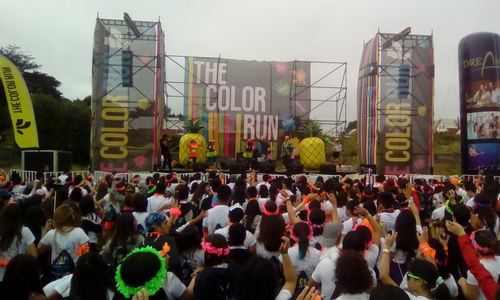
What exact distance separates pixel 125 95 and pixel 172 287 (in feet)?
50.3

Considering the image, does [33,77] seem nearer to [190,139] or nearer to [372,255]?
[190,139]

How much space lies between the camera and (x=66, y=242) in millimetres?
3689

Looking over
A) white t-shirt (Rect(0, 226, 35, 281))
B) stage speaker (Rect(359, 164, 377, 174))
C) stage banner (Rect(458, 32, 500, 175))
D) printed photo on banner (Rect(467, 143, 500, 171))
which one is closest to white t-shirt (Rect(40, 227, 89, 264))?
white t-shirt (Rect(0, 226, 35, 281))

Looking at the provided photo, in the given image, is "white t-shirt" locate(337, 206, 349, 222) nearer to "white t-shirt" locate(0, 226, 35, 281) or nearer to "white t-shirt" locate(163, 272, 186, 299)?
"white t-shirt" locate(163, 272, 186, 299)

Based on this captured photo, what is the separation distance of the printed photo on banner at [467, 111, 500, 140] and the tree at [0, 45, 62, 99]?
105ft

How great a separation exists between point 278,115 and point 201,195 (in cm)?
1533

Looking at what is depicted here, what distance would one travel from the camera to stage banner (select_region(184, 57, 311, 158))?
20797 millimetres

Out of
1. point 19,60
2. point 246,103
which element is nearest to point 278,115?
point 246,103

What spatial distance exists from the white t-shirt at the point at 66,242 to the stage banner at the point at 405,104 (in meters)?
15.8

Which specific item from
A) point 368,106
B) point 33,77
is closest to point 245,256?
point 368,106

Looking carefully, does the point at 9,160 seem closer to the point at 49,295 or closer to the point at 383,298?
the point at 49,295

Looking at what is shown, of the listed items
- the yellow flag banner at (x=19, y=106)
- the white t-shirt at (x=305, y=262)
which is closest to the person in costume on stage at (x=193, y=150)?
the yellow flag banner at (x=19, y=106)

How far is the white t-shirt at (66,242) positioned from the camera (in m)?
3.69

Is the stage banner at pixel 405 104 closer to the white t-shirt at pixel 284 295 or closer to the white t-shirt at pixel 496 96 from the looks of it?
the white t-shirt at pixel 496 96
